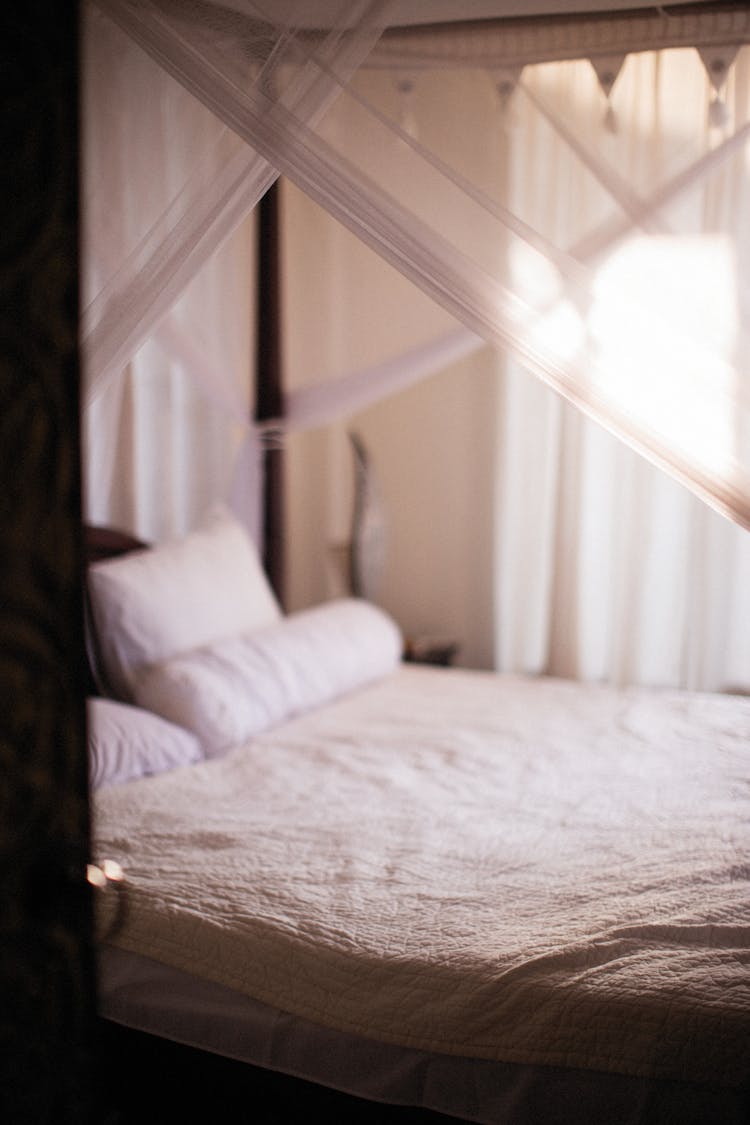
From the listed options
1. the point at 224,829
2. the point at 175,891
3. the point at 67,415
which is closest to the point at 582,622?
the point at 224,829

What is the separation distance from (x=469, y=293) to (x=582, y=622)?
2.25 metres

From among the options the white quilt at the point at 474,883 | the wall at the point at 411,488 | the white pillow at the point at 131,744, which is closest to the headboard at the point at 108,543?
the white pillow at the point at 131,744

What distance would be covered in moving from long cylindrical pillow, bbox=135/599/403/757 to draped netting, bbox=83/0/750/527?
0.90 metres

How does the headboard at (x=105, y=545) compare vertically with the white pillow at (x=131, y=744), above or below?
above

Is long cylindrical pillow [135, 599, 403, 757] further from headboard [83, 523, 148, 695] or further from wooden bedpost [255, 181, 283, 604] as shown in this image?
wooden bedpost [255, 181, 283, 604]

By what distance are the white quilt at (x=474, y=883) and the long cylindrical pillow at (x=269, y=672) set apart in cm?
9

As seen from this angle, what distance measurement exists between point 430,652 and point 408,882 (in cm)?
209

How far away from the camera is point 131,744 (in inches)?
89.7

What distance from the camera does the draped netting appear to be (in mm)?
1668

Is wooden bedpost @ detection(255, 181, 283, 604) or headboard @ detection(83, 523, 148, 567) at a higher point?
wooden bedpost @ detection(255, 181, 283, 604)

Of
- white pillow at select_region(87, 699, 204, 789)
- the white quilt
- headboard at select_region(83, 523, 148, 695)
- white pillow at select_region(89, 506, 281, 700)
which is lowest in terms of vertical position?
the white quilt

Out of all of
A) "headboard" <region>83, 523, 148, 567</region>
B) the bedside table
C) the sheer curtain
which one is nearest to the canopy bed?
"headboard" <region>83, 523, 148, 567</region>

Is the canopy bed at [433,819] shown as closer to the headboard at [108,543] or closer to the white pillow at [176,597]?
the white pillow at [176,597]

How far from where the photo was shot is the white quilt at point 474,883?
139 cm
